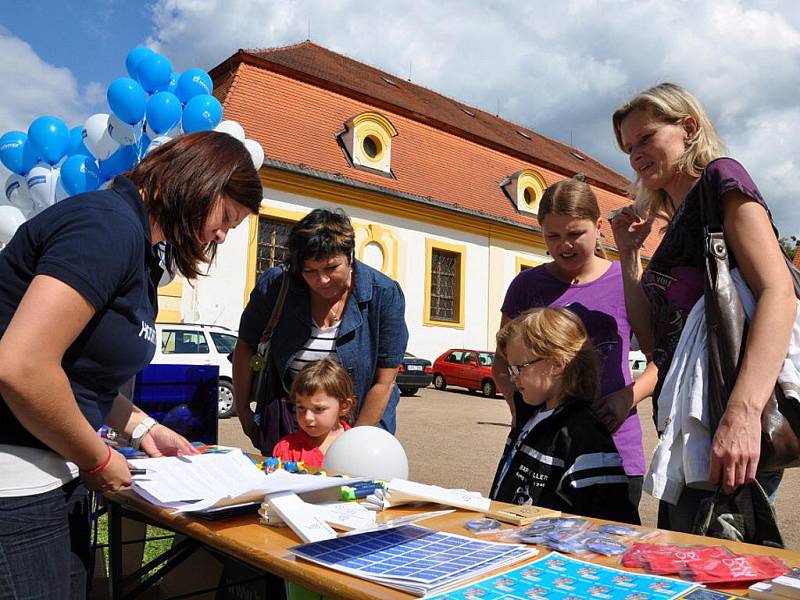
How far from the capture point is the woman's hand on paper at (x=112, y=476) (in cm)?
142

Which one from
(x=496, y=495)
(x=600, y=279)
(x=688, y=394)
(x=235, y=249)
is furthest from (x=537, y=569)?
(x=235, y=249)

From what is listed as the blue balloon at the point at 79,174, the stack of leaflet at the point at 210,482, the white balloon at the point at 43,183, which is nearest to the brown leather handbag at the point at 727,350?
the stack of leaflet at the point at 210,482

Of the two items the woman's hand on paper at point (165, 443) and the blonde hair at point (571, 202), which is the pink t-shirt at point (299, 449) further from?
the blonde hair at point (571, 202)

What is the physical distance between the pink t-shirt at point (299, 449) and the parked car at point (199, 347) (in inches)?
286

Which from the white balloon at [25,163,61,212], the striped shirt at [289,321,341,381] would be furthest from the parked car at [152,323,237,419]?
the striped shirt at [289,321,341,381]

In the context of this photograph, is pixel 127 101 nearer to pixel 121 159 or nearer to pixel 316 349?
pixel 121 159

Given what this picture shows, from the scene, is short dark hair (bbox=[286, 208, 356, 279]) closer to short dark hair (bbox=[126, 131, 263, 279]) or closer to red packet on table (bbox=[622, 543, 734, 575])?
short dark hair (bbox=[126, 131, 263, 279])

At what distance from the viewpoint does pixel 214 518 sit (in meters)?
1.48

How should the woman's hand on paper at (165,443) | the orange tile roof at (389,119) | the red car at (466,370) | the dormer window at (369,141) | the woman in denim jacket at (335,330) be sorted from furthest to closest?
the dormer window at (369,141) → the red car at (466,370) → the orange tile roof at (389,119) → the woman in denim jacket at (335,330) → the woman's hand on paper at (165,443)

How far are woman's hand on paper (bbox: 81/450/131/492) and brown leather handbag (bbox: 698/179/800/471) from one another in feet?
4.34

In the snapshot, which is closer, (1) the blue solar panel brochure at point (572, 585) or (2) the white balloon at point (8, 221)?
(1) the blue solar panel brochure at point (572, 585)

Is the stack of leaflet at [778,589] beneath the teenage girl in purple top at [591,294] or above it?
beneath

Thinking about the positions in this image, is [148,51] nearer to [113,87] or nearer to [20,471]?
[113,87]

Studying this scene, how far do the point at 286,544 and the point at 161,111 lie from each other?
5.11 m
